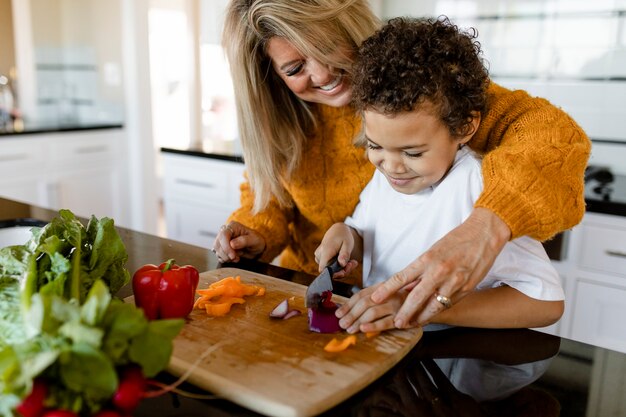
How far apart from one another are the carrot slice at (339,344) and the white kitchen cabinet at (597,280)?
128 centimetres

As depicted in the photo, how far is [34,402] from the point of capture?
59 cm

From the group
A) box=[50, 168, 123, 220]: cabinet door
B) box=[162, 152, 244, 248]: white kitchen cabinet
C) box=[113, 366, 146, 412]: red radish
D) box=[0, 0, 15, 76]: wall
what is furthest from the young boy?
box=[0, 0, 15, 76]: wall

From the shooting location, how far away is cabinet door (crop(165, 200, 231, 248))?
2727 millimetres

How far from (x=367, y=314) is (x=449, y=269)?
158 millimetres

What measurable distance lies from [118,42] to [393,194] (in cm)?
297

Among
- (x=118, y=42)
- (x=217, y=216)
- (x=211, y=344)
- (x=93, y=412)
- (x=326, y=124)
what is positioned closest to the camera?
(x=93, y=412)

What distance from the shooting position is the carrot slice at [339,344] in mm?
870

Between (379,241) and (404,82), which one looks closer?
(404,82)

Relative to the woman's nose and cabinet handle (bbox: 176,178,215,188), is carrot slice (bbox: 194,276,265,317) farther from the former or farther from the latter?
cabinet handle (bbox: 176,178,215,188)

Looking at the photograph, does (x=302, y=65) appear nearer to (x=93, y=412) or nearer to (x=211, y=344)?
(x=211, y=344)

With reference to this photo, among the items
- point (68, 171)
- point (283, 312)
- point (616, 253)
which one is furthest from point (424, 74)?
point (68, 171)

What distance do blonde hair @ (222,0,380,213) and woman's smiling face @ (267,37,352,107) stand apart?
0.02m

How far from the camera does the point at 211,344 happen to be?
0.90 m

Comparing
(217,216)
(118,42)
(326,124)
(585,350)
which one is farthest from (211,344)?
(118,42)
